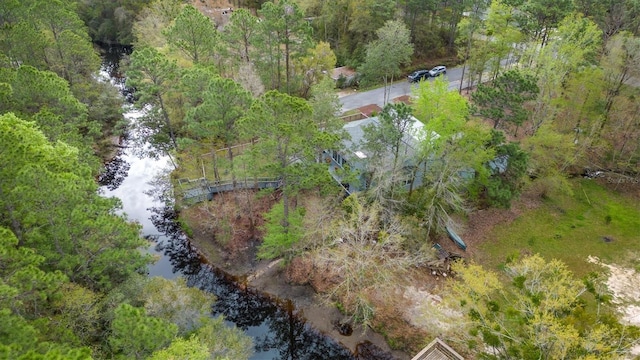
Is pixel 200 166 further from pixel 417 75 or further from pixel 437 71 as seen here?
pixel 437 71

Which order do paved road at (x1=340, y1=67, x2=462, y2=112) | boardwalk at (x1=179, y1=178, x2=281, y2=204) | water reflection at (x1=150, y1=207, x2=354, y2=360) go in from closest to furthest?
water reflection at (x1=150, y1=207, x2=354, y2=360)
boardwalk at (x1=179, y1=178, x2=281, y2=204)
paved road at (x1=340, y1=67, x2=462, y2=112)

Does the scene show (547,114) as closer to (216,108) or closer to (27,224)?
(216,108)

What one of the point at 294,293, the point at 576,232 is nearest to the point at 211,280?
the point at 294,293

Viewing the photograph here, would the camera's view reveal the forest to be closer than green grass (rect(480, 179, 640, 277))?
Yes

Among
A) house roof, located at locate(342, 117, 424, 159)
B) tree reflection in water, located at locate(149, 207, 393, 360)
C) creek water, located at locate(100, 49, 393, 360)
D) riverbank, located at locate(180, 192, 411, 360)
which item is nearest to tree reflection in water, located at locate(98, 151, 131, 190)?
creek water, located at locate(100, 49, 393, 360)

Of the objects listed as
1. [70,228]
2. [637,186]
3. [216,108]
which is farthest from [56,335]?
[637,186]

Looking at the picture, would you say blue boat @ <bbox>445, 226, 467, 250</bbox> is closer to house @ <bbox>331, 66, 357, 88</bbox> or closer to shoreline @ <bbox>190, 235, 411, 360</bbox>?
shoreline @ <bbox>190, 235, 411, 360</bbox>
